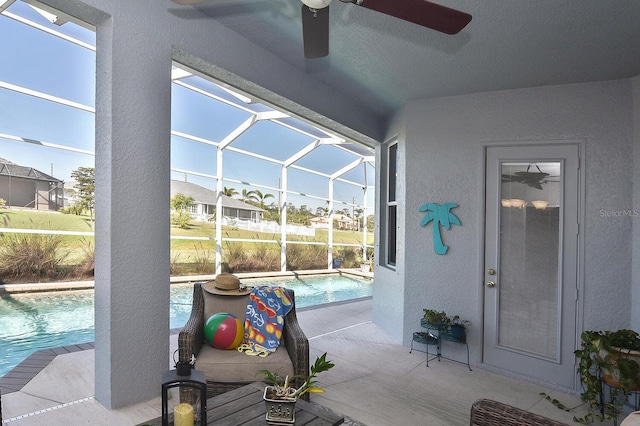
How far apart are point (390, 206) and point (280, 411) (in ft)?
13.0

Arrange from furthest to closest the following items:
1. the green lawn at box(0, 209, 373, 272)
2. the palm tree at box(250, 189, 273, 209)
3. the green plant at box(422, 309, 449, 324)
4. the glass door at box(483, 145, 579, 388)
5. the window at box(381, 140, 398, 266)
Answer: the palm tree at box(250, 189, 273, 209) → the green lawn at box(0, 209, 373, 272) → the window at box(381, 140, 398, 266) → the green plant at box(422, 309, 449, 324) → the glass door at box(483, 145, 579, 388)

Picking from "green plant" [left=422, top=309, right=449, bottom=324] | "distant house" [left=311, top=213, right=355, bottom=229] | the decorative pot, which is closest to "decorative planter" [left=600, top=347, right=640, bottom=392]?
the decorative pot

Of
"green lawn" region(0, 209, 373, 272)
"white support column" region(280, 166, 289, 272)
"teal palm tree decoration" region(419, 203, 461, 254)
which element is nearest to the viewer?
"teal palm tree decoration" region(419, 203, 461, 254)

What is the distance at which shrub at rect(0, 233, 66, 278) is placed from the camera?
23.3 feet

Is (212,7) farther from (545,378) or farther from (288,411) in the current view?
(545,378)

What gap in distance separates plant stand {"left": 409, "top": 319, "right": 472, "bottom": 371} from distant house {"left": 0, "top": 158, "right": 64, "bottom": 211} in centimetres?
812

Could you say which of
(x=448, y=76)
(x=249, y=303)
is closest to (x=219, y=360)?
(x=249, y=303)

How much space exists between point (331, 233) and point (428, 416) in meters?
9.47

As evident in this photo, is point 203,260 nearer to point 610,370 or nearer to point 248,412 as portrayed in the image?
point 248,412

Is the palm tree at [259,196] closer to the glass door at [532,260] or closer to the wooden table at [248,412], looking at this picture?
the glass door at [532,260]

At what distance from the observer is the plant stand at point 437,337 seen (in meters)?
3.84

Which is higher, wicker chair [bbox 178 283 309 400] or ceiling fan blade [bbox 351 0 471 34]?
ceiling fan blade [bbox 351 0 471 34]

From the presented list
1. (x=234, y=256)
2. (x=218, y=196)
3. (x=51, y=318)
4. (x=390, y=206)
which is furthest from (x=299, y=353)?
(x=234, y=256)
